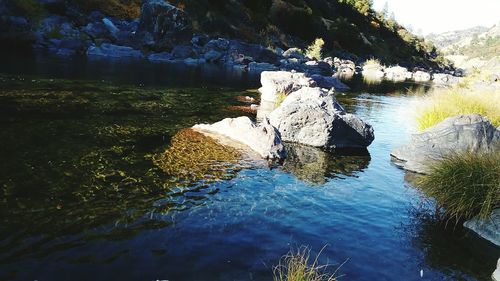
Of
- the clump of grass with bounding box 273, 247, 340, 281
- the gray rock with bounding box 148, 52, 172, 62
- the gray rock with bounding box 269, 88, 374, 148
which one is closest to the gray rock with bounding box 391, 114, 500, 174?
the gray rock with bounding box 269, 88, 374, 148

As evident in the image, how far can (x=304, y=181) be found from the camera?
441 inches

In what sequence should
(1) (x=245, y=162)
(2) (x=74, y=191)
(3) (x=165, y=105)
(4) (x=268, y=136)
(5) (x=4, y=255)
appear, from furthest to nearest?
(3) (x=165, y=105) → (4) (x=268, y=136) → (1) (x=245, y=162) → (2) (x=74, y=191) → (5) (x=4, y=255)

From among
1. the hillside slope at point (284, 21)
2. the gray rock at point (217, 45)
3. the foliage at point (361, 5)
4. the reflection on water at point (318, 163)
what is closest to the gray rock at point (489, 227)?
the reflection on water at point (318, 163)

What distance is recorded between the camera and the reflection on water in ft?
38.9

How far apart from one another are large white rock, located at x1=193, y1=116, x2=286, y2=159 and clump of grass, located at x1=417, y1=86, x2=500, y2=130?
7.08 m

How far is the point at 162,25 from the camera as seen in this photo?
45.8 meters

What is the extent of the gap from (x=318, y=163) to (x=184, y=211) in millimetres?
5805

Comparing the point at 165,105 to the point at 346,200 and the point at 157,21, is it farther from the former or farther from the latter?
the point at 157,21

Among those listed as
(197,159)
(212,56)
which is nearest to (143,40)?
(212,56)

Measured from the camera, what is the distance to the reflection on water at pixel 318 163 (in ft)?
38.9

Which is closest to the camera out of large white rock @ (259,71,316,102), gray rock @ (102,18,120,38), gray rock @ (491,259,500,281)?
gray rock @ (491,259,500,281)

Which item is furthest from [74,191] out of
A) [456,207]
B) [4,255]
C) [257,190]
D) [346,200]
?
[456,207]

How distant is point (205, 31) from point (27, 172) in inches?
1936

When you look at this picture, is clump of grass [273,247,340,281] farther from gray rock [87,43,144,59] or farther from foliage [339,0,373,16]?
foliage [339,0,373,16]
